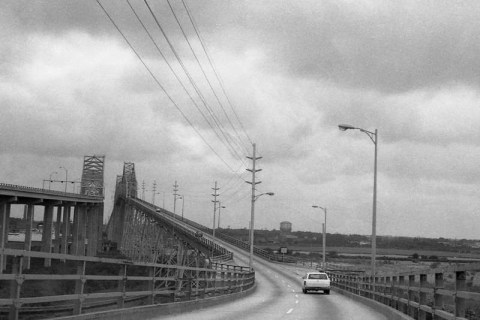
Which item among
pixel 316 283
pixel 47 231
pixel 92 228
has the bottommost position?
pixel 316 283

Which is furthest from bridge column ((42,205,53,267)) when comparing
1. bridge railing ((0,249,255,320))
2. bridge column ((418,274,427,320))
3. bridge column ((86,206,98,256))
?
bridge column ((418,274,427,320))

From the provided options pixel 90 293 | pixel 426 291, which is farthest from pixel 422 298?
pixel 90 293

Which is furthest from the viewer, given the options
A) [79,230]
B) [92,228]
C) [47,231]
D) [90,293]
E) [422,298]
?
[92,228]

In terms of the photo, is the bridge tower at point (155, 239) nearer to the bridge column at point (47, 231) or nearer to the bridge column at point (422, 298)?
the bridge column at point (47, 231)

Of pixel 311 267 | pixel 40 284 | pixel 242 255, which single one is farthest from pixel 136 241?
pixel 40 284

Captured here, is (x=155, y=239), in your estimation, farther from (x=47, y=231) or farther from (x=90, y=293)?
(x=90, y=293)

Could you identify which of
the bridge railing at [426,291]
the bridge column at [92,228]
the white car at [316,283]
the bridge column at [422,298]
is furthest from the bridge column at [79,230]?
the bridge column at [422,298]

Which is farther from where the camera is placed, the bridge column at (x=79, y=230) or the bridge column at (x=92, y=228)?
the bridge column at (x=92, y=228)

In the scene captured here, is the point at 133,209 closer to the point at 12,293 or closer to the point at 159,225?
the point at 159,225

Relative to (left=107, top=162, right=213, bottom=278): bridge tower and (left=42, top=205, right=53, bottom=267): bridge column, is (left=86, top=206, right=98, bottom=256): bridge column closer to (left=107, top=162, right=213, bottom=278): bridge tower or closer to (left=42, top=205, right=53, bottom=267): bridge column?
(left=107, top=162, right=213, bottom=278): bridge tower

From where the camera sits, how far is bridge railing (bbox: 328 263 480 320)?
1138cm

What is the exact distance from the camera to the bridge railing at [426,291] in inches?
448

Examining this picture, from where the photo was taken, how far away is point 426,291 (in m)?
15.8

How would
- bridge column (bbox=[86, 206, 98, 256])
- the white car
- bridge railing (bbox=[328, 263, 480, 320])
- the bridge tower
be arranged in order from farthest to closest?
1. bridge column (bbox=[86, 206, 98, 256])
2. the bridge tower
3. the white car
4. bridge railing (bbox=[328, 263, 480, 320])
